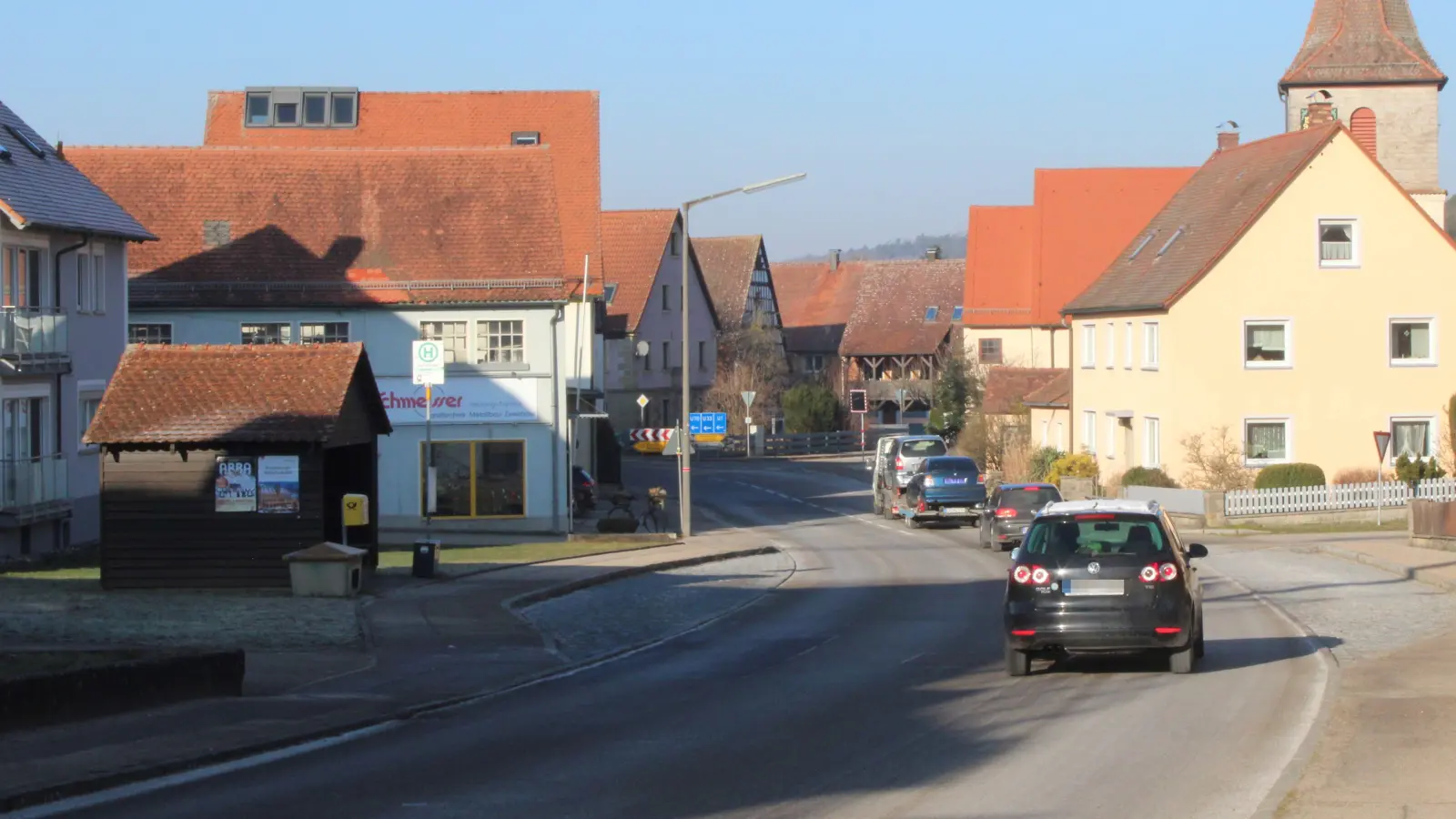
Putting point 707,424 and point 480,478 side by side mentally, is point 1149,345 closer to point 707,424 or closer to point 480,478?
point 707,424

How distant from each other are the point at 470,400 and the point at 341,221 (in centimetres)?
660

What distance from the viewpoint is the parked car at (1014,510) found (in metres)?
34.4

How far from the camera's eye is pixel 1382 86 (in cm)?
6047

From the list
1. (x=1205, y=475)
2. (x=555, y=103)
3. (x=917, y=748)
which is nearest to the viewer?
(x=917, y=748)

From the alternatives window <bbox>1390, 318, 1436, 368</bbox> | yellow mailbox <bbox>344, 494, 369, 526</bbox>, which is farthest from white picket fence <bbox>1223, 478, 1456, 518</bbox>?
yellow mailbox <bbox>344, 494, 369, 526</bbox>

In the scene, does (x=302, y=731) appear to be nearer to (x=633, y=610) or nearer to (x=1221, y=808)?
(x=1221, y=808)

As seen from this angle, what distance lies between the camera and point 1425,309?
45.4 meters

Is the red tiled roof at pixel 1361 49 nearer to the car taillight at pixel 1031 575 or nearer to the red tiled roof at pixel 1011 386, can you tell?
the red tiled roof at pixel 1011 386

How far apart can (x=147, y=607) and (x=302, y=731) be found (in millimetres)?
9780

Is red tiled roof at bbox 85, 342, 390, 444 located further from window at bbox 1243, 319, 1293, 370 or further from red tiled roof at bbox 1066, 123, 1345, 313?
window at bbox 1243, 319, 1293, 370

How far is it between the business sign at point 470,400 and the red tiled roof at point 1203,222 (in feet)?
58.4

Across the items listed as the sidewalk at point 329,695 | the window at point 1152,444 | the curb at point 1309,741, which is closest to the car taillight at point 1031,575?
the curb at point 1309,741

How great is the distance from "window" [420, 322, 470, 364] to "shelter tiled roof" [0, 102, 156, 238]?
7.32 m

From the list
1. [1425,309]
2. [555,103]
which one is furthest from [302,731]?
[555,103]
